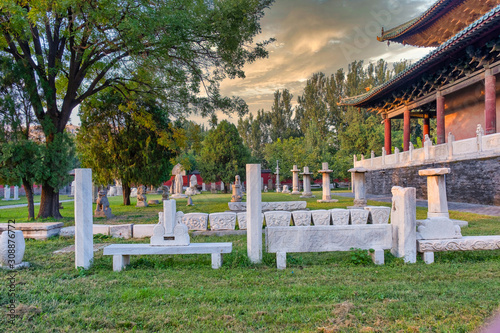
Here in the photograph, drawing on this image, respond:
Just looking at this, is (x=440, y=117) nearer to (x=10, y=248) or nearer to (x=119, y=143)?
(x=119, y=143)

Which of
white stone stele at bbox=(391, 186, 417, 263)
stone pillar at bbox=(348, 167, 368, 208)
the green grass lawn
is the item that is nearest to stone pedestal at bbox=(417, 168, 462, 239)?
white stone stele at bbox=(391, 186, 417, 263)

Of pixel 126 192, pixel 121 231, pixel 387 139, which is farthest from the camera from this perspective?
pixel 387 139

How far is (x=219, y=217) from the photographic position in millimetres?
8195

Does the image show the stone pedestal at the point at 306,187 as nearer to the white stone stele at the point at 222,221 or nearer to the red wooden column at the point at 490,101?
the red wooden column at the point at 490,101

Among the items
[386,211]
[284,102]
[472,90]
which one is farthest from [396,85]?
[284,102]

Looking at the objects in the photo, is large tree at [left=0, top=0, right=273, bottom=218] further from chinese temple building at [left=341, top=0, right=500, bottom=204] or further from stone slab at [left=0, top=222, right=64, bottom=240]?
chinese temple building at [left=341, top=0, right=500, bottom=204]

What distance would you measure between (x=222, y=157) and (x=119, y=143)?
16409mm

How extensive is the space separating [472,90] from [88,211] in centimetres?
1971

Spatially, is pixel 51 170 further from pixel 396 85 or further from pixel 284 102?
pixel 284 102

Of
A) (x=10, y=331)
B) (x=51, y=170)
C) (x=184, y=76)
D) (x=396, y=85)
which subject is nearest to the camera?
(x=10, y=331)

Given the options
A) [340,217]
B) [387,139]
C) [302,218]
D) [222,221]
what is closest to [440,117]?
[387,139]

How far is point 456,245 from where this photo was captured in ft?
16.1

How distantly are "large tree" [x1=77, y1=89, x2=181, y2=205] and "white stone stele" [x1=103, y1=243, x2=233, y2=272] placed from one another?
455 inches

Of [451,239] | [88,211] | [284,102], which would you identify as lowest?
[451,239]
